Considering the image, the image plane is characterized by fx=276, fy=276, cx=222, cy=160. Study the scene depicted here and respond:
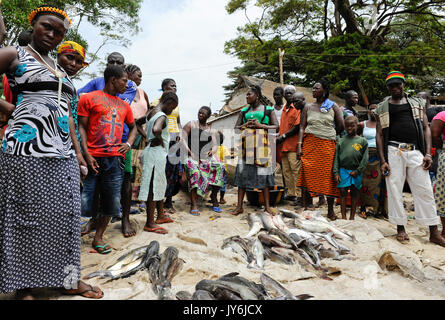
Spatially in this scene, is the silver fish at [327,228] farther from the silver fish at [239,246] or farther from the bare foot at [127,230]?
the bare foot at [127,230]

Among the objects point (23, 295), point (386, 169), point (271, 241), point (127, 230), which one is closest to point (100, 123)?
point (127, 230)

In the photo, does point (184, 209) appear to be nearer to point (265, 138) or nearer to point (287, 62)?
point (265, 138)

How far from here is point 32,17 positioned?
2.03 m

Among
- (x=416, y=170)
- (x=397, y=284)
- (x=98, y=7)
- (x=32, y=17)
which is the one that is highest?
(x=98, y=7)

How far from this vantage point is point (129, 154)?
3.45 meters

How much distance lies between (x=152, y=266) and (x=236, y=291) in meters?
0.92

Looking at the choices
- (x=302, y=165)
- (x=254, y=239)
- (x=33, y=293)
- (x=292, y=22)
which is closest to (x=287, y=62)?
(x=292, y=22)

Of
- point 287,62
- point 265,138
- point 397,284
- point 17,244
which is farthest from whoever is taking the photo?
point 287,62

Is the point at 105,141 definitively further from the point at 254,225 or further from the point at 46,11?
the point at 254,225

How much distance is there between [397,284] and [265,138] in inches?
116

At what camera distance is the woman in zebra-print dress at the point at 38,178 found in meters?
1.86

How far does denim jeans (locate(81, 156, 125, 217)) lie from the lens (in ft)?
9.77

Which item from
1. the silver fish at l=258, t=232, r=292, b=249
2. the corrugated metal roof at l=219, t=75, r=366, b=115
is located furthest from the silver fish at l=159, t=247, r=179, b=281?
the corrugated metal roof at l=219, t=75, r=366, b=115

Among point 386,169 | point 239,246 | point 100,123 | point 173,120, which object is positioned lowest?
point 239,246
